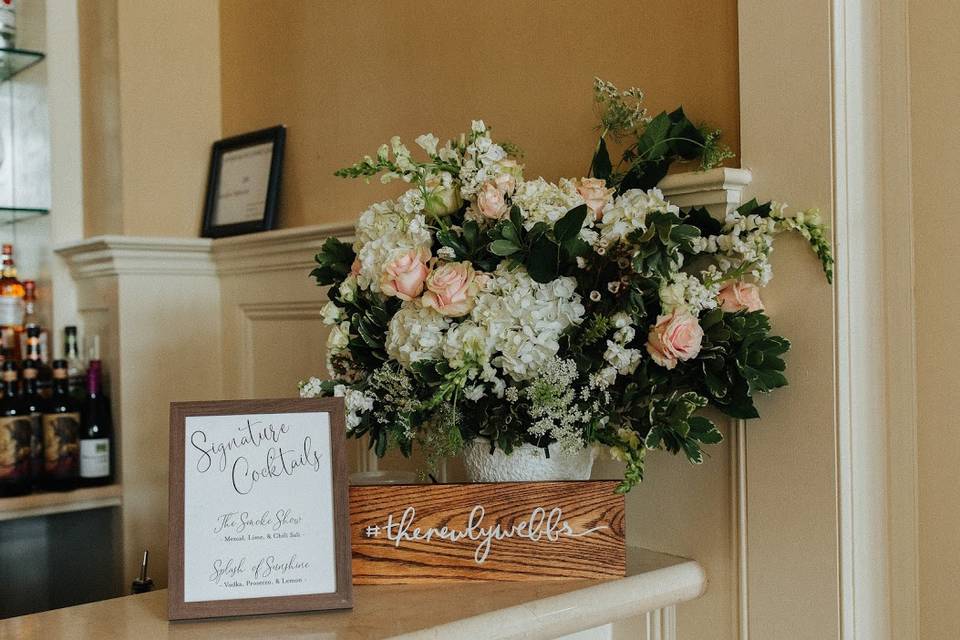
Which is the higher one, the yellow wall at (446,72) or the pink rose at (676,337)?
the yellow wall at (446,72)

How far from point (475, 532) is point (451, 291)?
0.95ft

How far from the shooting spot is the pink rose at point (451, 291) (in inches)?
40.0

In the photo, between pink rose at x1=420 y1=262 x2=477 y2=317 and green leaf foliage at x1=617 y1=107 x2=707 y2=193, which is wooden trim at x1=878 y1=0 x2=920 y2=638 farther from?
pink rose at x1=420 y1=262 x2=477 y2=317

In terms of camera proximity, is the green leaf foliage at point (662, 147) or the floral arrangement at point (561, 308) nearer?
the floral arrangement at point (561, 308)

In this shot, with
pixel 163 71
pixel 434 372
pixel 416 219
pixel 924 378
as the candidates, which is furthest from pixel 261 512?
pixel 163 71

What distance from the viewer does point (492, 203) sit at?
1050 millimetres

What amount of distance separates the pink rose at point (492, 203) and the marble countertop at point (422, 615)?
43 centimetres

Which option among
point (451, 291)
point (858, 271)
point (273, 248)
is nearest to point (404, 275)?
point (451, 291)

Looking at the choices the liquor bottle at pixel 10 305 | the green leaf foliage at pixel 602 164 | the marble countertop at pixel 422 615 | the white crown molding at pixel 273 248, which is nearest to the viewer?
the marble countertop at pixel 422 615

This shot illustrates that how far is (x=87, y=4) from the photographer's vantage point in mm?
2098

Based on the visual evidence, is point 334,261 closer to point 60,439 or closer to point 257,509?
point 257,509

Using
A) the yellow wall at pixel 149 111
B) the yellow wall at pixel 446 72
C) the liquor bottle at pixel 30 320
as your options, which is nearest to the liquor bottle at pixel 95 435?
the liquor bottle at pixel 30 320

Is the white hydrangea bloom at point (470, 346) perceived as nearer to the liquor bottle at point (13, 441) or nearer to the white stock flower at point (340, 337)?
the white stock flower at point (340, 337)

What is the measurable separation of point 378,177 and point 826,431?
907 mm
